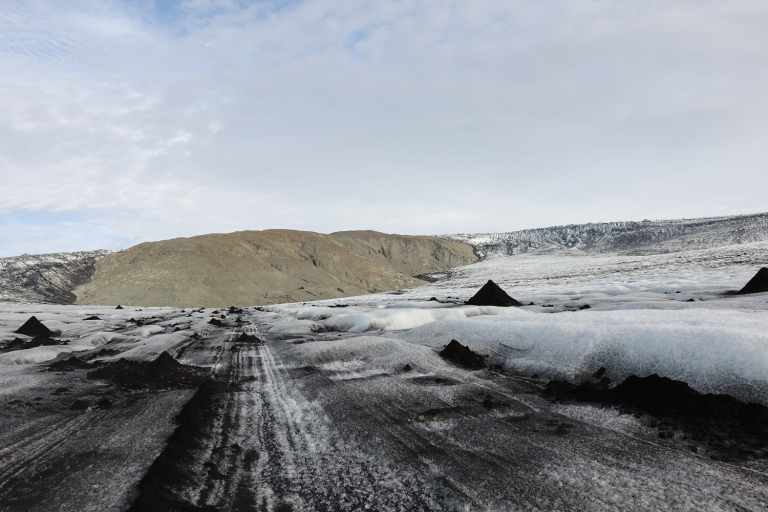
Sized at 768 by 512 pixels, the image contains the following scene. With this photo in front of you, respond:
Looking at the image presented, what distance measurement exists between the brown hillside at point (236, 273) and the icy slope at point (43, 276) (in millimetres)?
2587

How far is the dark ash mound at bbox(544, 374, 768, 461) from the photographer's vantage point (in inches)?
138

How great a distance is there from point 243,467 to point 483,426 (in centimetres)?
282

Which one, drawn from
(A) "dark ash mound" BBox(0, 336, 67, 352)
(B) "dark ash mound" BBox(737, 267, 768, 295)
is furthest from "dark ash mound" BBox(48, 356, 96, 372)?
(B) "dark ash mound" BBox(737, 267, 768, 295)

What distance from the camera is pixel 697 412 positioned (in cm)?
409

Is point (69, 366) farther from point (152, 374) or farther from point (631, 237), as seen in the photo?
point (631, 237)

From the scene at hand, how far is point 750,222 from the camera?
278 feet

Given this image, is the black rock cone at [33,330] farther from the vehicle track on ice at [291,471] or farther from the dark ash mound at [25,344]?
the vehicle track on ice at [291,471]

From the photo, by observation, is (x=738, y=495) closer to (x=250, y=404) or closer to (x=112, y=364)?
(x=250, y=404)

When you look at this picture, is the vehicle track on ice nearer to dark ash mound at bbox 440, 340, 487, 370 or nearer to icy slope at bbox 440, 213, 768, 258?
dark ash mound at bbox 440, 340, 487, 370

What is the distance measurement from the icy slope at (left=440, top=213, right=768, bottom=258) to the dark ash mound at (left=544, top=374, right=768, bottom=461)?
99.5m

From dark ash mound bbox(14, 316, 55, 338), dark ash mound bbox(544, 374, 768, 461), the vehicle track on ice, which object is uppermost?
dark ash mound bbox(14, 316, 55, 338)

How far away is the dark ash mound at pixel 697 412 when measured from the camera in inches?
138

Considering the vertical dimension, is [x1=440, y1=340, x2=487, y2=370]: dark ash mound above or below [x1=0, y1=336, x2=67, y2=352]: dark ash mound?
below

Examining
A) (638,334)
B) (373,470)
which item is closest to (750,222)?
(638,334)
